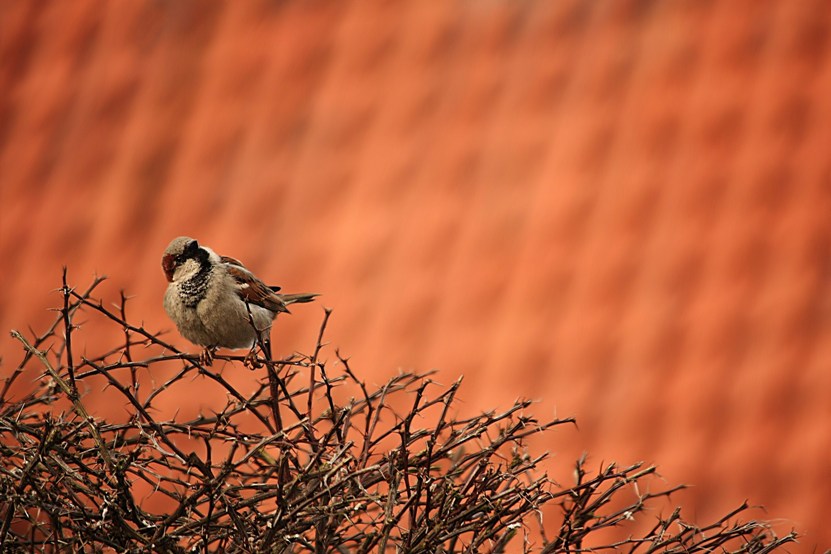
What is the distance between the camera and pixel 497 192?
5.60 meters

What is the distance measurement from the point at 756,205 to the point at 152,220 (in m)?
2.87

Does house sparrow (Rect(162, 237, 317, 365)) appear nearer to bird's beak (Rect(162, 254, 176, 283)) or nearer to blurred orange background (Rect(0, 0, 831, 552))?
bird's beak (Rect(162, 254, 176, 283))

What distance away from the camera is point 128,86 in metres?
6.25

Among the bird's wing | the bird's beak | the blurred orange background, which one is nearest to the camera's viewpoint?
the bird's beak

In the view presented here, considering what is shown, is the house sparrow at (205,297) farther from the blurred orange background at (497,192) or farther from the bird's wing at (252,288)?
the blurred orange background at (497,192)

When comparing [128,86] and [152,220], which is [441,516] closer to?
[152,220]

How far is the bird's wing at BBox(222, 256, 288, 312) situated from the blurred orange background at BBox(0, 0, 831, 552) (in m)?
1.58

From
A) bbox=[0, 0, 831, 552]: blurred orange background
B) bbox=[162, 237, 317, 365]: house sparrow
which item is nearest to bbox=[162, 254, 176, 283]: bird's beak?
bbox=[162, 237, 317, 365]: house sparrow

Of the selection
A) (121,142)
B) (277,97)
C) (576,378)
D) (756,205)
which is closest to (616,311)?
(576,378)

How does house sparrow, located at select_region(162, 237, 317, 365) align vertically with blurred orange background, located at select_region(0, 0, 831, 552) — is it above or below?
below

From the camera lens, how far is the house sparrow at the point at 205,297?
3.50 metres

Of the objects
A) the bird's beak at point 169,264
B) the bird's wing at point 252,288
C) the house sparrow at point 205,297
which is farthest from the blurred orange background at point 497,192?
the bird's beak at point 169,264

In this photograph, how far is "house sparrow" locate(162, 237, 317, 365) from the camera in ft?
11.5

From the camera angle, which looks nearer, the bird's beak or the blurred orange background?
the bird's beak
